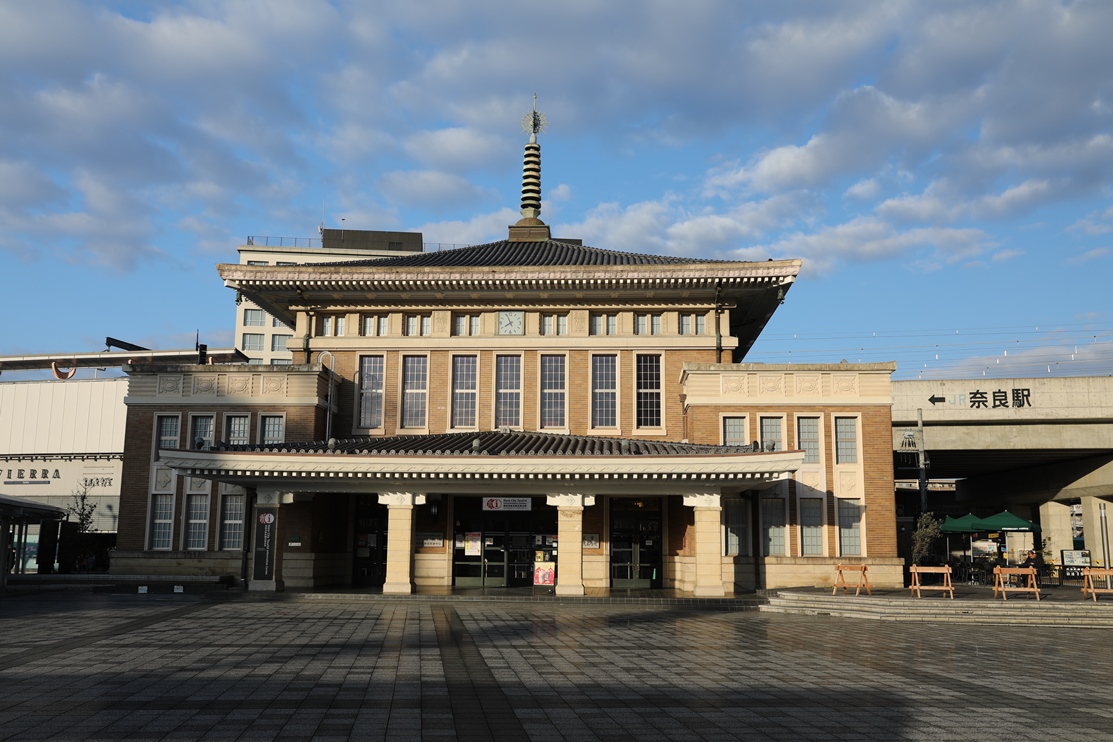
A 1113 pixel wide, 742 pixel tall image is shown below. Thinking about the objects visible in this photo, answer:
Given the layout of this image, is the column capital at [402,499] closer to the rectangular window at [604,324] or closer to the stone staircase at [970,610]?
the rectangular window at [604,324]

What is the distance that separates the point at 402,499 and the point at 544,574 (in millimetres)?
5421

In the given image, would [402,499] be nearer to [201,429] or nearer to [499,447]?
[499,447]

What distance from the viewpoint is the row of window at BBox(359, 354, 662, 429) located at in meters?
31.0

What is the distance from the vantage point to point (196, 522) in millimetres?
30469

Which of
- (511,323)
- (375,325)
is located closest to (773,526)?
(511,323)

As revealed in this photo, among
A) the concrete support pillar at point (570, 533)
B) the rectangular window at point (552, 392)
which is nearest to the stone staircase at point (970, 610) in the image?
the concrete support pillar at point (570, 533)

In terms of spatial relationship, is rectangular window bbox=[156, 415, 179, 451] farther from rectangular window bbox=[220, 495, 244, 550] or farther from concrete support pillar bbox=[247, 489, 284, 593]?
concrete support pillar bbox=[247, 489, 284, 593]

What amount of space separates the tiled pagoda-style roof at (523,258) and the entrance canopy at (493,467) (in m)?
8.78

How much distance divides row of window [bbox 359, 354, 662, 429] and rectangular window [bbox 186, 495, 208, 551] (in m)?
6.03

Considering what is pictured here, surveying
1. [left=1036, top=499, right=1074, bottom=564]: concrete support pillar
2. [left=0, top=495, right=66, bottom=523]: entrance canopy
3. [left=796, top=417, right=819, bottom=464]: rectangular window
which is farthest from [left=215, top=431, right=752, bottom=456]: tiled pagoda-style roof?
[left=1036, top=499, right=1074, bottom=564]: concrete support pillar

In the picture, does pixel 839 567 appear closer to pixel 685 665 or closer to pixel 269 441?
pixel 685 665

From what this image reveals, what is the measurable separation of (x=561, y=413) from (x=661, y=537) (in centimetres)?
549

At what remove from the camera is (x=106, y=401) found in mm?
67625

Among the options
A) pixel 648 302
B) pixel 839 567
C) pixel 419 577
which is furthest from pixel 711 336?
pixel 419 577
